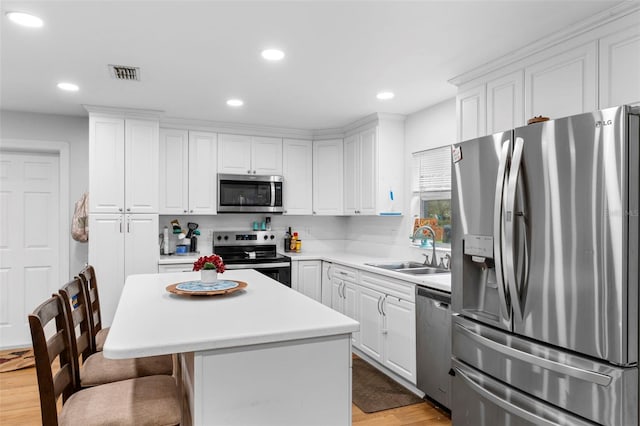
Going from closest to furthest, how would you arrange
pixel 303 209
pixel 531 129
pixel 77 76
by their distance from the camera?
1. pixel 531 129
2. pixel 77 76
3. pixel 303 209

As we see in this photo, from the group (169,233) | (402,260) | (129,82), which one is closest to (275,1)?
(129,82)

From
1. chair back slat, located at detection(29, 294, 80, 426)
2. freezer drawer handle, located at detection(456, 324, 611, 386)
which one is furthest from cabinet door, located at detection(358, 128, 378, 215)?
chair back slat, located at detection(29, 294, 80, 426)

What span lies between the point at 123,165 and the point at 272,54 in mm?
2222

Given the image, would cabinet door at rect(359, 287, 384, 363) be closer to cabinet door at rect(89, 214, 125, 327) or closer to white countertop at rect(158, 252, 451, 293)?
white countertop at rect(158, 252, 451, 293)

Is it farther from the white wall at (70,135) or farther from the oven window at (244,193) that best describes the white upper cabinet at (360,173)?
the white wall at (70,135)

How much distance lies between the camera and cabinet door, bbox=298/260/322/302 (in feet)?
15.2

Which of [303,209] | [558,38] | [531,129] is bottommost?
[303,209]

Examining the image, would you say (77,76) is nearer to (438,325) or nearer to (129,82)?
(129,82)

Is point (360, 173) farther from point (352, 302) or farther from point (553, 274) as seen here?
point (553, 274)

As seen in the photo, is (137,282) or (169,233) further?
(169,233)

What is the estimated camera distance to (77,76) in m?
3.15

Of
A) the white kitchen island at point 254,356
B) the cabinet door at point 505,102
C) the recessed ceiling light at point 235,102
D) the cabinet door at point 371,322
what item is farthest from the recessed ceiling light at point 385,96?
the white kitchen island at point 254,356

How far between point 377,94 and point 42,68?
260 centimetres

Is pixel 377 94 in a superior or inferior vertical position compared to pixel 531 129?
superior
